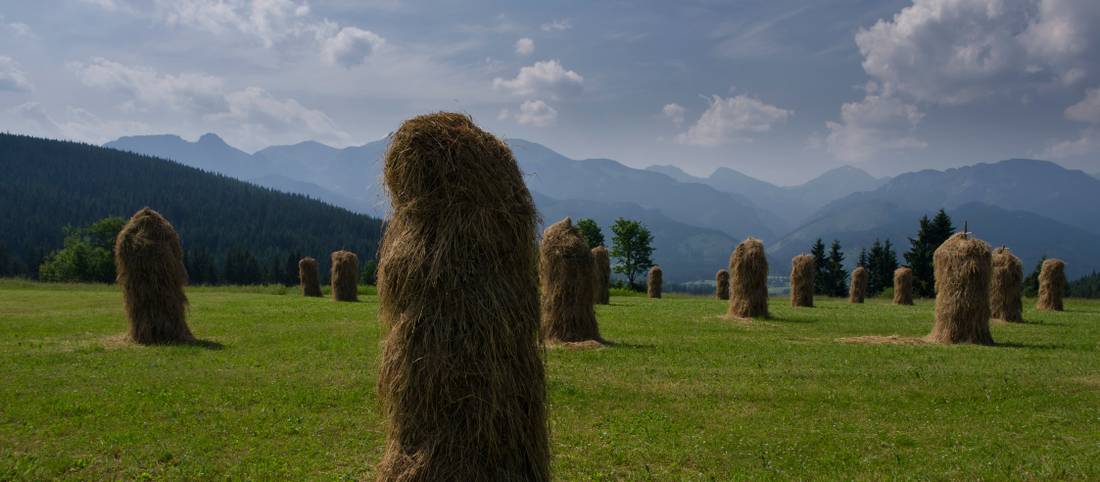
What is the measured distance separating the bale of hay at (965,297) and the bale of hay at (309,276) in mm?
37330

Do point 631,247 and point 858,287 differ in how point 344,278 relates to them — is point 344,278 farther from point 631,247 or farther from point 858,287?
point 631,247

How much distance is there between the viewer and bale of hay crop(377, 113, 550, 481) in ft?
19.9

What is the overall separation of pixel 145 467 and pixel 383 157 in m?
5.35

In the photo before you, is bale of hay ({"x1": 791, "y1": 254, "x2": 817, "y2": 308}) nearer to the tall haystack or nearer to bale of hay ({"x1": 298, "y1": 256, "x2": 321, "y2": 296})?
the tall haystack

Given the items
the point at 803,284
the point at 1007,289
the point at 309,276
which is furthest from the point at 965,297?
the point at 309,276

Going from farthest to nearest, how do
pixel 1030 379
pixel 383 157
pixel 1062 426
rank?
pixel 1030 379, pixel 1062 426, pixel 383 157

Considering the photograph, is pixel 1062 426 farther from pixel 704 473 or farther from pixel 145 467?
pixel 145 467

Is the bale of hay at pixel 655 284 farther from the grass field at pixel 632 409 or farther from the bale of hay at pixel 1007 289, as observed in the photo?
the grass field at pixel 632 409

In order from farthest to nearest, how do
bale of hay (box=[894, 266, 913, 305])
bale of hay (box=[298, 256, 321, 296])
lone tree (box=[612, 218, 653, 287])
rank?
lone tree (box=[612, 218, 653, 287]) → bale of hay (box=[298, 256, 321, 296]) → bale of hay (box=[894, 266, 913, 305])

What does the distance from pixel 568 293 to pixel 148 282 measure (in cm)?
1214

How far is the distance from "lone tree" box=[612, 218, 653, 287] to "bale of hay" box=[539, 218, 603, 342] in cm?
6983

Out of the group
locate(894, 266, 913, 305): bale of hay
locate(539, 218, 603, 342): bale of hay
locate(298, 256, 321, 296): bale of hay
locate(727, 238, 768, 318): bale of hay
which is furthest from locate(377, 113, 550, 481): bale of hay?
locate(894, 266, 913, 305): bale of hay

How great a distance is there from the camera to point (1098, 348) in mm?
18312

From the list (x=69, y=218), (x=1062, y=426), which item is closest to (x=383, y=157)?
(x=1062, y=426)
